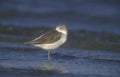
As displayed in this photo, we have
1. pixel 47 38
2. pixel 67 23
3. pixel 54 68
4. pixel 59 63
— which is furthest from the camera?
pixel 67 23

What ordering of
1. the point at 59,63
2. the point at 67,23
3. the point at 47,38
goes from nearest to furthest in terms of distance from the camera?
the point at 59,63 → the point at 47,38 → the point at 67,23

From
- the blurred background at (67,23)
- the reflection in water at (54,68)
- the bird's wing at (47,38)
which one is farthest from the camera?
the blurred background at (67,23)

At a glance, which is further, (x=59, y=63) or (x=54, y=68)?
(x=59, y=63)

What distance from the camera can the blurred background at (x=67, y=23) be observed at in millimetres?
14438

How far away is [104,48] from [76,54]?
55.2 inches

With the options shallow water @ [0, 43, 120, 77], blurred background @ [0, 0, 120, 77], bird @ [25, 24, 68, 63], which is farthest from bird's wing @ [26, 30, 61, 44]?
blurred background @ [0, 0, 120, 77]

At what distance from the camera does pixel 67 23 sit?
763 inches

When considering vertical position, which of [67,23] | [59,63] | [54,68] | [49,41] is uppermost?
[67,23]

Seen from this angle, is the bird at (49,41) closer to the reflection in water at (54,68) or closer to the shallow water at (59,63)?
the shallow water at (59,63)

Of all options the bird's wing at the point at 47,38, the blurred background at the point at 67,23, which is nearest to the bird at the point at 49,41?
the bird's wing at the point at 47,38

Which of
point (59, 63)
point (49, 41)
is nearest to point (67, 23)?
point (49, 41)

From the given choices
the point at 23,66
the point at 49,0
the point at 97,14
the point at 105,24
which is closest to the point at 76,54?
the point at 23,66

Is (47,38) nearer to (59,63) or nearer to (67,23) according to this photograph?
(59,63)

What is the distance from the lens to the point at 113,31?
58.4 ft
